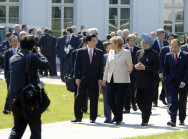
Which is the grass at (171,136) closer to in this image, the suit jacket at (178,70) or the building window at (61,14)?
the suit jacket at (178,70)

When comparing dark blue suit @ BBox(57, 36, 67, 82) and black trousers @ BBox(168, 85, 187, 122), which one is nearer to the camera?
black trousers @ BBox(168, 85, 187, 122)

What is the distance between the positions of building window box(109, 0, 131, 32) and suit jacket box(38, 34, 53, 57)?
8.17 metres

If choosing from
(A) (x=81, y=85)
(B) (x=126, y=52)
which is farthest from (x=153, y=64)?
(A) (x=81, y=85)

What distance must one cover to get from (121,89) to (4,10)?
18949 millimetres

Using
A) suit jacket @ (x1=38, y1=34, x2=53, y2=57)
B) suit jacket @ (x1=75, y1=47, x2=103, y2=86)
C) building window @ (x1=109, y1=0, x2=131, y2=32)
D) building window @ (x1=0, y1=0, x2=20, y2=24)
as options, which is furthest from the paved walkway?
building window @ (x1=109, y1=0, x2=131, y2=32)

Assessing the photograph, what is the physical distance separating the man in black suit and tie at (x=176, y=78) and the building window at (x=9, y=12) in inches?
740

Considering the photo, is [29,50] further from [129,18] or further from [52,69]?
[129,18]

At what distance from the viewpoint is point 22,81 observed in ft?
29.7

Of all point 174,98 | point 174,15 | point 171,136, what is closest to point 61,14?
point 174,15

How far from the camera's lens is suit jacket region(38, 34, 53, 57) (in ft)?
78.9

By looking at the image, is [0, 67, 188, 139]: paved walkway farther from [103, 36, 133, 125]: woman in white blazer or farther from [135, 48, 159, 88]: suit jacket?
[135, 48, 159, 88]: suit jacket

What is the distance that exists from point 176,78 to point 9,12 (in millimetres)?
19308

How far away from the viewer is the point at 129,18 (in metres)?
32.6

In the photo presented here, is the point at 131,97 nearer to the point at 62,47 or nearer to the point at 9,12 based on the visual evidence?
the point at 62,47
